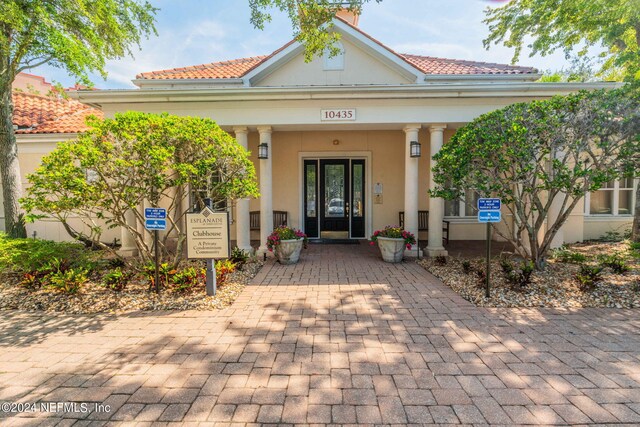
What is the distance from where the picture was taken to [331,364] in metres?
2.78

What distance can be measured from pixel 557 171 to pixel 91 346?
7376 millimetres

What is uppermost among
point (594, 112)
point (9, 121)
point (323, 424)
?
point (9, 121)

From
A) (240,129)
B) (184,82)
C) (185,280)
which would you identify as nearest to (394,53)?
(240,129)

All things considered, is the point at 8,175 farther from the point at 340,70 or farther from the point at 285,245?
the point at 340,70

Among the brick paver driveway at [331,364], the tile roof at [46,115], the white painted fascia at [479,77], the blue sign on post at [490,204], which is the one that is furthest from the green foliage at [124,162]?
the white painted fascia at [479,77]

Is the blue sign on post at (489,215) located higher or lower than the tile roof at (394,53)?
lower

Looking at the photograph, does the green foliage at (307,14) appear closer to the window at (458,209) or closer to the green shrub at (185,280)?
the green shrub at (185,280)

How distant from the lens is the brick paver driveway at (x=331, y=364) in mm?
2189

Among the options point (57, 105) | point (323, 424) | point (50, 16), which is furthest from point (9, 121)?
point (323, 424)

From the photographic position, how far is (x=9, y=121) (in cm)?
680

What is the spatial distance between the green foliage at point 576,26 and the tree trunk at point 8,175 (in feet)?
44.3

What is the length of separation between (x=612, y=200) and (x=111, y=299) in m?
13.8

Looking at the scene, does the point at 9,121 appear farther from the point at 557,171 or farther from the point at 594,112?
the point at 594,112

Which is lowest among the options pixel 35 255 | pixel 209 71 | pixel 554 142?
pixel 35 255
